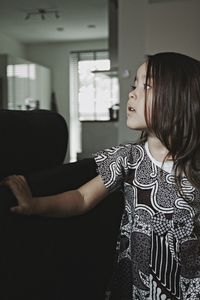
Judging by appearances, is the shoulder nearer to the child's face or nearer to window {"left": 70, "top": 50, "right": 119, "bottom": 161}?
the child's face

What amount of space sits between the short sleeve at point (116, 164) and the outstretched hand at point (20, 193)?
0.93 feet

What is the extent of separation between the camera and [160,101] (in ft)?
3.08

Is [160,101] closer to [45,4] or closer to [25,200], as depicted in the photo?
[25,200]

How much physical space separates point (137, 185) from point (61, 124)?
0.83 feet

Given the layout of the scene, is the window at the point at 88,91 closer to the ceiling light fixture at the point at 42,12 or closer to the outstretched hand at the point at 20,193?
the ceiling light fixture at the point at 42,12

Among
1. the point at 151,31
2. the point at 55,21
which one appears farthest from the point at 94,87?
the point at 151,31

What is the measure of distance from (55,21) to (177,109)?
257 inches

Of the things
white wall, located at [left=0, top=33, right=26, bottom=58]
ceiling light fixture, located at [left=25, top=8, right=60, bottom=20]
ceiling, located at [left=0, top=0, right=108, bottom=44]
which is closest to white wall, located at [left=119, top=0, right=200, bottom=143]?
ceiling, located at [left=0, top=0, right=108, bottom=44]

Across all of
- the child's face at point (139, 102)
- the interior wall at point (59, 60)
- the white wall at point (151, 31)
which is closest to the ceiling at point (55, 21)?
the interior wall at point (59, 60)

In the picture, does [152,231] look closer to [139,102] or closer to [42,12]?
[139,102]

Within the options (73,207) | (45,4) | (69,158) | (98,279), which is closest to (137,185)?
(73,207)

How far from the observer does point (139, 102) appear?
0.96 metres

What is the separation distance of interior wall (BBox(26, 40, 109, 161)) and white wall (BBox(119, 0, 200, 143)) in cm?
503

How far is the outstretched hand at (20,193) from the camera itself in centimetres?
69
